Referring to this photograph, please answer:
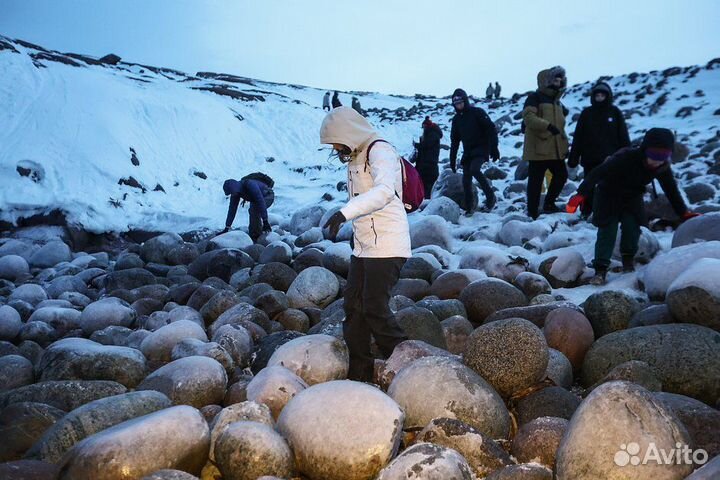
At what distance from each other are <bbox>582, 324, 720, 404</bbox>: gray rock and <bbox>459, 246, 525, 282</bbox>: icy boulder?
7.27ft

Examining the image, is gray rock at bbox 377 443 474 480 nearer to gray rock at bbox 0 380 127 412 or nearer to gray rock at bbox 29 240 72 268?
gray rock at bbox 0 380 127 412

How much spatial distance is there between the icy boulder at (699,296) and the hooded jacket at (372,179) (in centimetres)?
174

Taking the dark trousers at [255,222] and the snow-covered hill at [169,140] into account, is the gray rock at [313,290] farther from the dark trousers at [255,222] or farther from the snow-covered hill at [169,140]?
the snow-covered hill at [169,140]

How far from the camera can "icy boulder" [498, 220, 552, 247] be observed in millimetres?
7281

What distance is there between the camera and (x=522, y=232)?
735cm

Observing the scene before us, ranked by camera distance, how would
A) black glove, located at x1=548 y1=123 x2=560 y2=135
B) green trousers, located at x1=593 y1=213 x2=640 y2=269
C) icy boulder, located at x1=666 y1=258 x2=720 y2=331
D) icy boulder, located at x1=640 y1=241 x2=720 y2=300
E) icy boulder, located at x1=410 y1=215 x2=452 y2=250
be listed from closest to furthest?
icy boulder, located at x1=666 y1=258 x2=720 y2=331 < icy boulder, located at x1=640 y1=241 x2=720 y2=300 < green trousers, located at x1=593 y1=213 x2=640 y2=269 < icy boulder, located at x1=410 y1=215 x2=452 y2=250 < black glove, located at x1=548 y1=123 x2=560 y2=135

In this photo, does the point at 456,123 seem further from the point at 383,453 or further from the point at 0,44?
the point at 0,44

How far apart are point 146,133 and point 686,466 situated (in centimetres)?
1708

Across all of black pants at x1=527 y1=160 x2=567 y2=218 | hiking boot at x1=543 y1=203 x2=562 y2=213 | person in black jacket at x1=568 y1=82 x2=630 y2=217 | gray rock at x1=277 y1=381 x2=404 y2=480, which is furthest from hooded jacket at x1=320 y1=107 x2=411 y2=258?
hiking boot at x1=543 y1=203 x2=562 y2=213

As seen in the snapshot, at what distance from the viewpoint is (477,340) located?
337 cm

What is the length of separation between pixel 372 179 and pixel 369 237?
338mm

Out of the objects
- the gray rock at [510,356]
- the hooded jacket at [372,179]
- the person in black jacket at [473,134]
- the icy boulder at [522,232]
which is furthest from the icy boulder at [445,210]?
the gray rock at [510,356]

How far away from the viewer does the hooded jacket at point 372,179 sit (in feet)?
11.0

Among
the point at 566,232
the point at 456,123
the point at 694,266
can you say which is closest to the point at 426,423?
the point at 694,266
